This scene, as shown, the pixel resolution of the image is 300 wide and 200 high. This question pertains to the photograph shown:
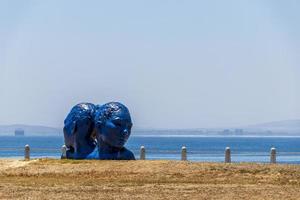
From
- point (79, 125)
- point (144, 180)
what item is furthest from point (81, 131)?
point (144, 180)

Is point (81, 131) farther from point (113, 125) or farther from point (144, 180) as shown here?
point (144, 180)

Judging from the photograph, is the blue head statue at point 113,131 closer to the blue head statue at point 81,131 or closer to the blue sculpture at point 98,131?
the blue sculpture at point 98,131

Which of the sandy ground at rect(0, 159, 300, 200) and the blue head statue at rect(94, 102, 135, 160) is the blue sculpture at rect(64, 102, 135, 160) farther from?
the sandy ground at rect(0, 159, 300, 200)

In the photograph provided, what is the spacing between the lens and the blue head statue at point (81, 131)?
3925 centimetres

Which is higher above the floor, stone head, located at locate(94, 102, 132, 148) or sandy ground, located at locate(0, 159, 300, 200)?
stone head, located at locate(94, 102, 132, 148)

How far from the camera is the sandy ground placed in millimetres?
27812

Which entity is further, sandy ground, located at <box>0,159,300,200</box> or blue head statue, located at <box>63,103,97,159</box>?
blue head statue, located at <box>63,103,97,159</box>

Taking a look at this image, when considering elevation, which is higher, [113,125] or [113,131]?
[113,125]

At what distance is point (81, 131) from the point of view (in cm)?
3938

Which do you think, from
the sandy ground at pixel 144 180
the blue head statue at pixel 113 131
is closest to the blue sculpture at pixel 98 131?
the blue head statue at pixel 113 131

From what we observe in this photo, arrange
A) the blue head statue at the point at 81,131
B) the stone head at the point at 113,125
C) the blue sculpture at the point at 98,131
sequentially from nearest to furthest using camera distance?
the stone head at the point at 113,125 < the blue sculpture at the point at 98,131 < the blue head statue at the point at 81,131

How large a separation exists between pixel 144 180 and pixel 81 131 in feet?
26.7

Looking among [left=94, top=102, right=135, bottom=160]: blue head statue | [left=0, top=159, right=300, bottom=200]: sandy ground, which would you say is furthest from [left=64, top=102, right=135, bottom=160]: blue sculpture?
[left=0, top=159, right=300, bottom=200]: sandy ground

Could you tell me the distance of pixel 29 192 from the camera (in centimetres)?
2838
